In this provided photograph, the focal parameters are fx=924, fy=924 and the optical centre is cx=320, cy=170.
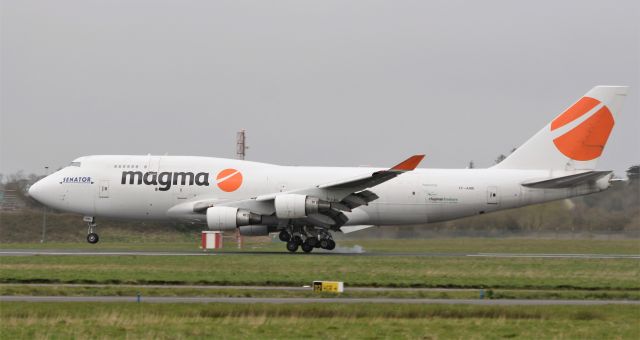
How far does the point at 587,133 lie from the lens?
39.9m

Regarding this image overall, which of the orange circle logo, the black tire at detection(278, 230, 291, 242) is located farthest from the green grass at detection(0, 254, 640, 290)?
the orange circle logo

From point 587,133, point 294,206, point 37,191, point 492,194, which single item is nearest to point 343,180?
point 294,206

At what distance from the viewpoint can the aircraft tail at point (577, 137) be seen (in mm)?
39750

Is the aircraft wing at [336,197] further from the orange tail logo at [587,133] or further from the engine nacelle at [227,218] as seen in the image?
the orange tail logo at [587,133]

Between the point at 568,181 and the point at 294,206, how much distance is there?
11.5 meters

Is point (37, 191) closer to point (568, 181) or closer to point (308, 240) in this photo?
point (308, 240)

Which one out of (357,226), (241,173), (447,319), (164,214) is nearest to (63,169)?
(164,214)

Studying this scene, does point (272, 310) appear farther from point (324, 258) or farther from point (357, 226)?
point (357, 226)

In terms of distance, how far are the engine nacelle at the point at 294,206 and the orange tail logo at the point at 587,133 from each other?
11.4 m

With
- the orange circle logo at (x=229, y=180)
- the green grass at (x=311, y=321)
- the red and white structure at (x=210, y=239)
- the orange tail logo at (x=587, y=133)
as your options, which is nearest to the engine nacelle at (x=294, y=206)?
the orange circle logo at (x=229, y=180)

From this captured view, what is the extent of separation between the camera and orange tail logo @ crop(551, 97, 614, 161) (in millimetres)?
39719

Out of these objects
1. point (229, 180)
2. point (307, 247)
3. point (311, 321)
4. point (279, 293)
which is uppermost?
point (229, 180)

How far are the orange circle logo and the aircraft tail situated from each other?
11.4 meters

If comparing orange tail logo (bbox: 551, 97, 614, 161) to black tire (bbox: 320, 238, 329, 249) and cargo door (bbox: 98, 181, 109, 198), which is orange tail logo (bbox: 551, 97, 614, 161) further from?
cargo door (bbox: 98, 181, 109, 198)
